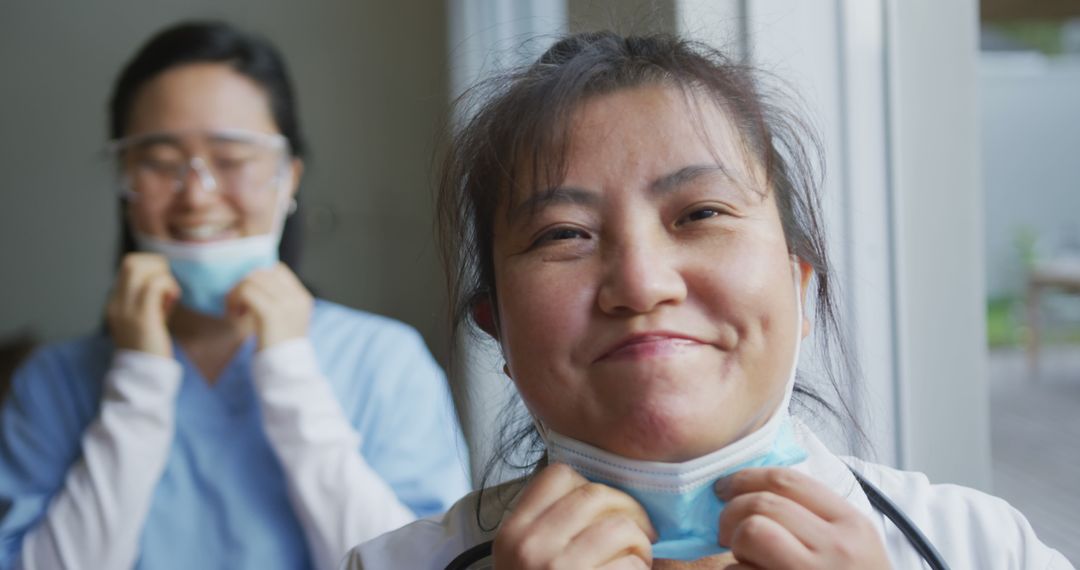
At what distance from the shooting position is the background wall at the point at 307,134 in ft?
10.1

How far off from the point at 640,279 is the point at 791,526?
20cm

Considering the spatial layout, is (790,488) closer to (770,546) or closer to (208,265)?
(770,546)

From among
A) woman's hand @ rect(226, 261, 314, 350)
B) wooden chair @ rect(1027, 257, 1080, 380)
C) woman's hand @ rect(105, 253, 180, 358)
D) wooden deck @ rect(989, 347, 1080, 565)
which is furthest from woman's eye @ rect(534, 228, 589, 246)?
wooden chair @ rect(1027, 257, 1080, 380)

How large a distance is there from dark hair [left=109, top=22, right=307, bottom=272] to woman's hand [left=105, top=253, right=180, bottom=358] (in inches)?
7.5

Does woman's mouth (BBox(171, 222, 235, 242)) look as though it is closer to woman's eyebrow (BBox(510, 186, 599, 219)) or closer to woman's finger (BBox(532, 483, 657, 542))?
woman's eyebrow (BBox(510, 186, 599, 219))

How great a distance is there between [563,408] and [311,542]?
0.70 meters

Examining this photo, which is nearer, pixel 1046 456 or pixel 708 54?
pixel 708 54

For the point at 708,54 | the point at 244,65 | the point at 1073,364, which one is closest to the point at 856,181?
the point at 708,54

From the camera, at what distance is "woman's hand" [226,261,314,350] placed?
1397 millimetres

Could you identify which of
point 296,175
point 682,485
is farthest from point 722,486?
point 296,175

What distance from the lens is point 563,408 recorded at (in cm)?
72

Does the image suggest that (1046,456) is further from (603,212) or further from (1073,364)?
(603,212)

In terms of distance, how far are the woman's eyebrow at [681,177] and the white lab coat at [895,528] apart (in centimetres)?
24

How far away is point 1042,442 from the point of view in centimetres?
441
